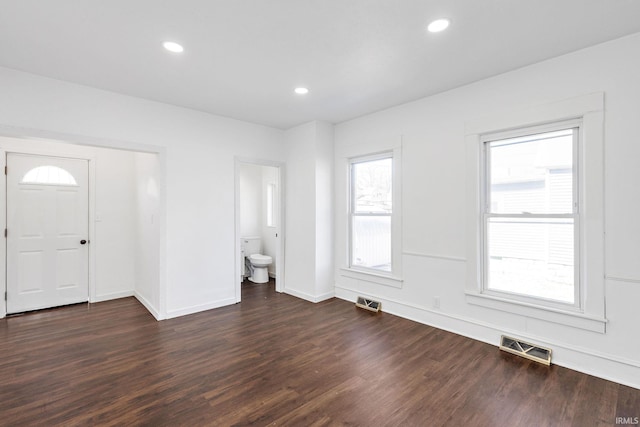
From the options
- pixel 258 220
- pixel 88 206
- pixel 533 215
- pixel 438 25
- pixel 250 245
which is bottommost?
pixel 250 245

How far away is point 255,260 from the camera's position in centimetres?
561

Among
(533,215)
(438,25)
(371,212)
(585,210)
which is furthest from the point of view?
(371,212)

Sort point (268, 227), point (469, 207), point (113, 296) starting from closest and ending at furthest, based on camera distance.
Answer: point (469, 207) → point (113, 296) → point (268, 227)

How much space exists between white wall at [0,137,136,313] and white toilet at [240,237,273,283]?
191 cm

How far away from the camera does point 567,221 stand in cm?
269

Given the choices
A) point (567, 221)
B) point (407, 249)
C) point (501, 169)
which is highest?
point (501, 169)

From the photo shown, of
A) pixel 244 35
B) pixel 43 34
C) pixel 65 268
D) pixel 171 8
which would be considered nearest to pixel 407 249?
pixel 244 35

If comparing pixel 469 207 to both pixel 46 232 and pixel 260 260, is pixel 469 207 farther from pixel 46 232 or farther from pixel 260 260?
pixel 46 232

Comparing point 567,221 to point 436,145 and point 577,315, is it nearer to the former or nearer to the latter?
point 577,315

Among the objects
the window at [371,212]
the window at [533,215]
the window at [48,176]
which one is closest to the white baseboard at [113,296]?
the window at [48,176]

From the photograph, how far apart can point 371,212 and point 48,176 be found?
4530 mm

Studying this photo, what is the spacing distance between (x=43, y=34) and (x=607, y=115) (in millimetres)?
4497

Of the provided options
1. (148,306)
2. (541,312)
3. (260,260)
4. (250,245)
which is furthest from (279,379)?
(250,245)

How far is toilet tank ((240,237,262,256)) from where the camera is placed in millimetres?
5891
